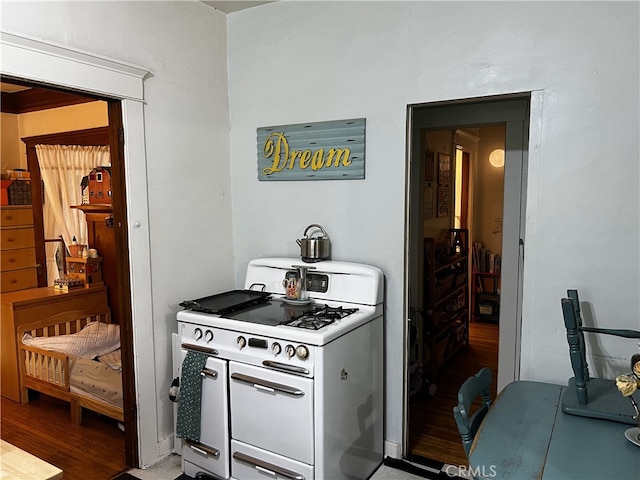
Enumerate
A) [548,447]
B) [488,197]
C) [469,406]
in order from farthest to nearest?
[488,197], [469,406], [548,447]

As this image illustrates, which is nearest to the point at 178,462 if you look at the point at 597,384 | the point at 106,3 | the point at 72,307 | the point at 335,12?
the point at 72,307

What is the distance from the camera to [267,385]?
2.24 metres

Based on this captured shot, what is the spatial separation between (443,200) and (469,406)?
2959 mm

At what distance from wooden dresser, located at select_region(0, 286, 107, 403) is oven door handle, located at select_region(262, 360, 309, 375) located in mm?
2425

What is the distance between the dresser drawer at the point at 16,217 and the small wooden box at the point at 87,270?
726mm

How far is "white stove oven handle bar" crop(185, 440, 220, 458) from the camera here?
246 centimetres

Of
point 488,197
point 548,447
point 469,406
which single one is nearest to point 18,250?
point 469,406

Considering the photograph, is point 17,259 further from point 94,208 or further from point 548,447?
point 548,447

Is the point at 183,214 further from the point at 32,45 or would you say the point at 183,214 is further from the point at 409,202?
the point at 409,202

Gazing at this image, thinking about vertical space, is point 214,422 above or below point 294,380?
below

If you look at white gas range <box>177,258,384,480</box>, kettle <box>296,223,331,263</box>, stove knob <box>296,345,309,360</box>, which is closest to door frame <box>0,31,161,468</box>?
white gas range <box>177,258,384,480</box>

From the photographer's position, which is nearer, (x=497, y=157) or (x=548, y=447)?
(x=548, y=447)

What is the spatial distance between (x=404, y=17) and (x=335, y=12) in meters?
0.42

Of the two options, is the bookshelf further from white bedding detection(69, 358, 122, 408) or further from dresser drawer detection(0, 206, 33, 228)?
dresser drawer detection(0, 206, 33, 228)
